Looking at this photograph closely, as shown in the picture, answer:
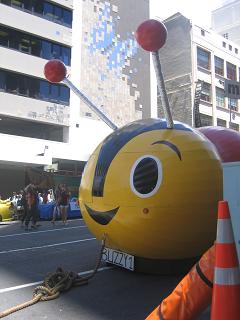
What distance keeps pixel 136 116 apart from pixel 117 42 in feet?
21.6

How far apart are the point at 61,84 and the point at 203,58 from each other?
86.5ft

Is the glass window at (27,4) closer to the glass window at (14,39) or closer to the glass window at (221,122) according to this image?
the glass window at (14,39)

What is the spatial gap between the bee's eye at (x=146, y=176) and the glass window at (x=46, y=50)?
91.0 feet

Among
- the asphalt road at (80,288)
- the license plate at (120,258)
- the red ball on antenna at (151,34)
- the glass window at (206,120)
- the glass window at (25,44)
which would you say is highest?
the glass window at (25,44)

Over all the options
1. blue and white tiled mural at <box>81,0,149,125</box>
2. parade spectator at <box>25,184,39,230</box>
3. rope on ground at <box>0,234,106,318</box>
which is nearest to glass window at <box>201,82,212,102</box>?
blue and white tiled mural at <box>81,0,149,125</box>

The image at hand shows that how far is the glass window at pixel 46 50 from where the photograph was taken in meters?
31.8

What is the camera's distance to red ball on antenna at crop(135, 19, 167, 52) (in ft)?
16.8

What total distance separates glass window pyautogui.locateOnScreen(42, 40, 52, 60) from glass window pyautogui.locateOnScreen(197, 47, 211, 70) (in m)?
24.7

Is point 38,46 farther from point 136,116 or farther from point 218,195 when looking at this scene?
point 218,195

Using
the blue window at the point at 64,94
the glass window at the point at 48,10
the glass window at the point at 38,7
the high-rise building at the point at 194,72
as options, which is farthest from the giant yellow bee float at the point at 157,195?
the high-rise building at the point at 194,72

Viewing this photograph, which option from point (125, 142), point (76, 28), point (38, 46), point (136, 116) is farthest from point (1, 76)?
point (125, 142)

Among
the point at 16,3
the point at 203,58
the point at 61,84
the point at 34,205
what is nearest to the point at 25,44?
the point at 16,3

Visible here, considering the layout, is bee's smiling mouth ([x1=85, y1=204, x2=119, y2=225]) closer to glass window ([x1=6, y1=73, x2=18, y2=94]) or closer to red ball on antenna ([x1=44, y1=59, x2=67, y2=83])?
red ball on antenna ([x1=44, y1=59, x2=67, y2=83])

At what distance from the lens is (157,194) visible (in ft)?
18.5
